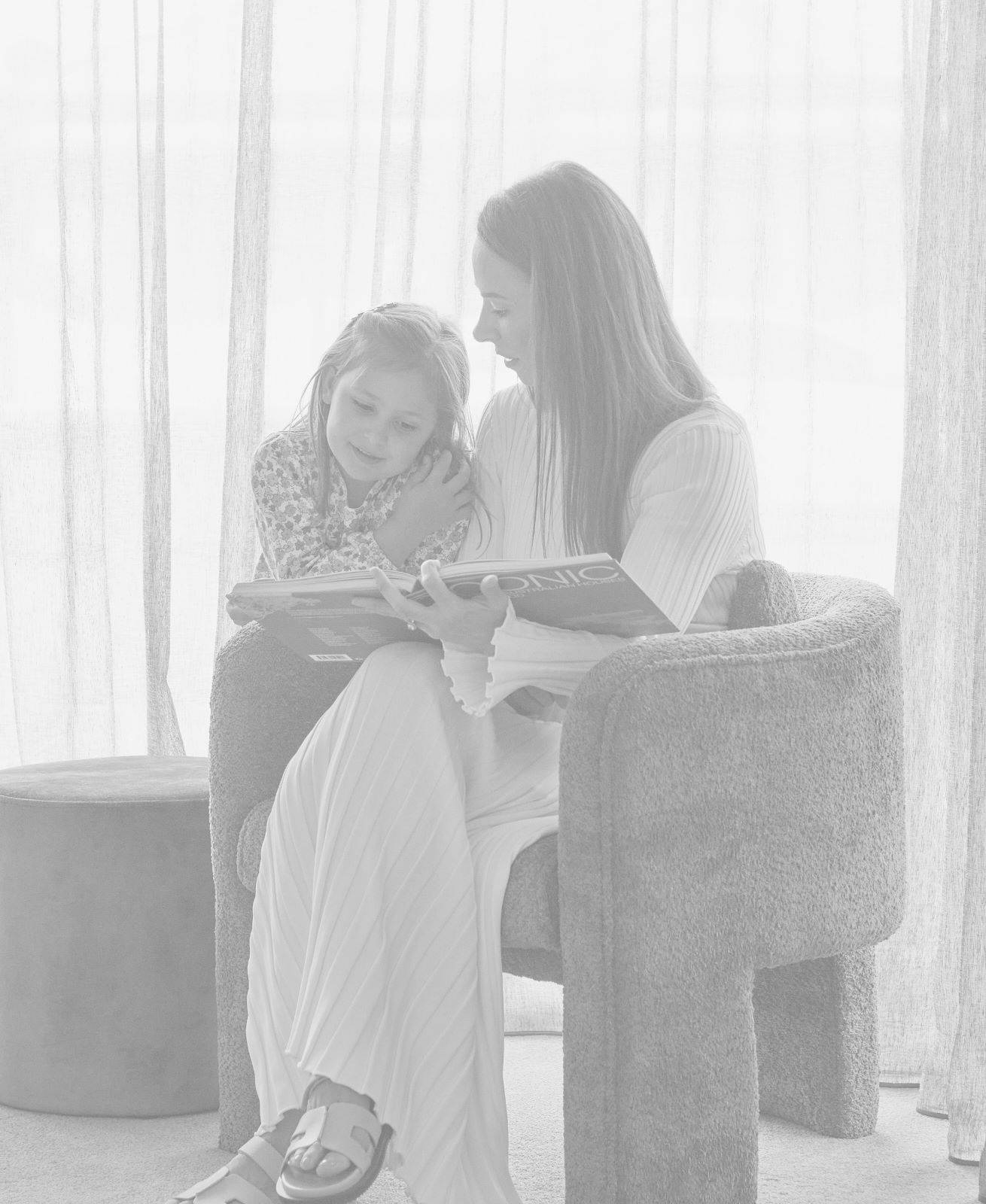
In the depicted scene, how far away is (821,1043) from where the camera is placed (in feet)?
5.45

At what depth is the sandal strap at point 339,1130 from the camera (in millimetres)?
1187

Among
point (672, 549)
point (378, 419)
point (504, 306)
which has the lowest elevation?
point (672, 549)

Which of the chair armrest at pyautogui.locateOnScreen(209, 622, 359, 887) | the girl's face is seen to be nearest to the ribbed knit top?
the girl's face

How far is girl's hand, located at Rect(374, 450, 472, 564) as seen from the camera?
5.74ft

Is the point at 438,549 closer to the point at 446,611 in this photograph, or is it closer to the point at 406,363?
the point at 406,363

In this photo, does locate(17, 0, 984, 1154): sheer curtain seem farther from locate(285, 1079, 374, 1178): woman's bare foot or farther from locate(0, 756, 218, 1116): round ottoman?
locate(285, 1079, 374, 1178): woman's bare foot

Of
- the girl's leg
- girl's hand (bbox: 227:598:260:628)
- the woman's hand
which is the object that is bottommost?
the girl's leg

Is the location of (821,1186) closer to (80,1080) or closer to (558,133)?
(80,1080)

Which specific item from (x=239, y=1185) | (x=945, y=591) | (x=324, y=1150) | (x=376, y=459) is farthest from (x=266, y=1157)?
(x=945, y=591)

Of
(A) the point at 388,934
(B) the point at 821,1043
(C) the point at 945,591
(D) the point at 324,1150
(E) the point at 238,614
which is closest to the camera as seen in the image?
(D) the point at 324,1150

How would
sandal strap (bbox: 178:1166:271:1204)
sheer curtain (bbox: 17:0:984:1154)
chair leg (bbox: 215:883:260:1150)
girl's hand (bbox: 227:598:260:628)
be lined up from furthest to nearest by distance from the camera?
sheer curtain (bbox: 17:0:984:1154)
chair leg (bbox: 215:883:260:1150)
girl's hand (bbox: 227:598:260:628)
sandal strap (bbox: 178:1166:271:1204)

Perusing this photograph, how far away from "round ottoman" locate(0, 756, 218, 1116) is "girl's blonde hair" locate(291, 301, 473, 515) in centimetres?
→ 46

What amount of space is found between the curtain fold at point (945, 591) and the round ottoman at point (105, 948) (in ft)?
3.04

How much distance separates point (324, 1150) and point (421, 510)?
81 centimetres
